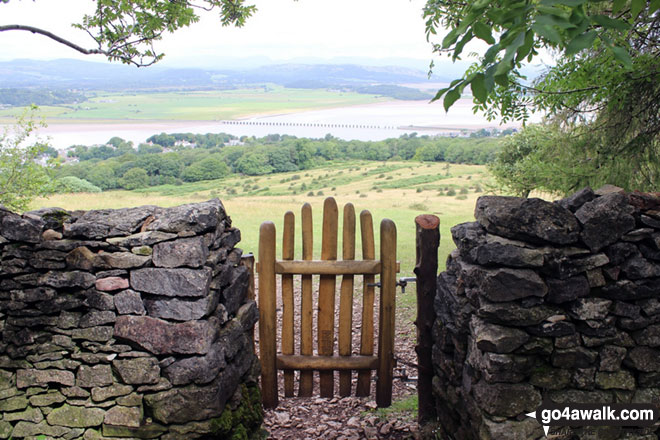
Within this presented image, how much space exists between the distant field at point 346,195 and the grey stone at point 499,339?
7879 millimetres

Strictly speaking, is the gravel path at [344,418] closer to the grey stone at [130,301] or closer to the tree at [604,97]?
the grey stone at [130,301]

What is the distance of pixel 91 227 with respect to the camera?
391 cm

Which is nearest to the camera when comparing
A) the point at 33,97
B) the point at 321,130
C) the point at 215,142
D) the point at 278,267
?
the point at 278,267

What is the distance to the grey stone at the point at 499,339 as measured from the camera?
11.4 feet

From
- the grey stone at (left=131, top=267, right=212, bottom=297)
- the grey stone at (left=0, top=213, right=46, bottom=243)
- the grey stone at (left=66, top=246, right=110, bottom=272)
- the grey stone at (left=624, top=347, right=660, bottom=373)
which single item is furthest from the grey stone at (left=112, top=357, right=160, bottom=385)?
the grey stone at (left=624, top=347, right=660, bottom=373)

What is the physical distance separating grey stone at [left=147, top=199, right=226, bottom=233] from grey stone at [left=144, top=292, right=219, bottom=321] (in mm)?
549

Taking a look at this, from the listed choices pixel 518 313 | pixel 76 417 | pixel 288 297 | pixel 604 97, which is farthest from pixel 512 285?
pixel 604 97

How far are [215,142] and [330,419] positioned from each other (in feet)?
231

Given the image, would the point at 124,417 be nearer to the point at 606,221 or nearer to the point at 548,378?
the point at 548,378

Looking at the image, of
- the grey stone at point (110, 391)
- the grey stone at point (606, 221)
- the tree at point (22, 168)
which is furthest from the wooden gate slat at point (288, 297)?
the tree at point (22, 168)

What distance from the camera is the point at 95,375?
3.86 m

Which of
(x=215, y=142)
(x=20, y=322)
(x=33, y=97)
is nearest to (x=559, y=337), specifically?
(x=20, y=322)

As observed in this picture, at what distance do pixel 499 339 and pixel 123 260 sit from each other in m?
2.86

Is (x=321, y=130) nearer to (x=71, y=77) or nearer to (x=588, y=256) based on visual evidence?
(x=71, y=77)
